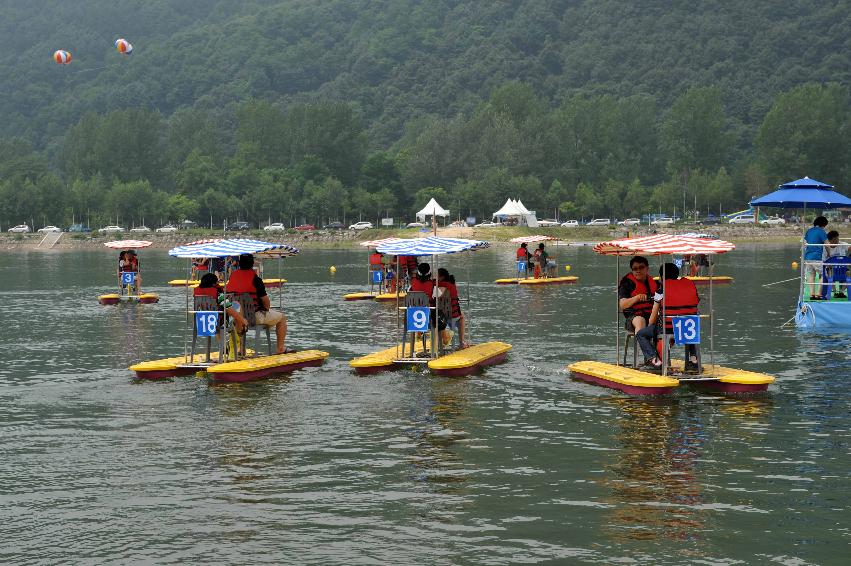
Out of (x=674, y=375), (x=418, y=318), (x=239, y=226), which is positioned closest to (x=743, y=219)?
(x=239, y=226)

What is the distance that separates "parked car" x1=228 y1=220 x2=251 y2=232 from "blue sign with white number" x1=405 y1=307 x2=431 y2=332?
13783cm

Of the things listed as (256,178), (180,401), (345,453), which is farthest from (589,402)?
(256,178)

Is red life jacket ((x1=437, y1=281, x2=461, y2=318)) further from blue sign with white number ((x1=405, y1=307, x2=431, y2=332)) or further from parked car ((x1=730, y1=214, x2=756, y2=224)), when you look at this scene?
parked car ((x1=730, y1=214, x2=756, y2=224))

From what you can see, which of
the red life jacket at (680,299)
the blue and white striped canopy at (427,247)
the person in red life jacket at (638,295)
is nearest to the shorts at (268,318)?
the blue and white striped canopy at (427,247)

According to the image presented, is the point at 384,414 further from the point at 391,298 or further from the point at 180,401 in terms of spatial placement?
the point at 391,298

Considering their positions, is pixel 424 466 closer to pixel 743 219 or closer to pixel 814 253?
pixel 814 253

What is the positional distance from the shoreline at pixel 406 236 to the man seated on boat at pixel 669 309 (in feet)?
326

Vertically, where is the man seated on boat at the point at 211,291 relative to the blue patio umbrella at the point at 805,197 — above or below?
below

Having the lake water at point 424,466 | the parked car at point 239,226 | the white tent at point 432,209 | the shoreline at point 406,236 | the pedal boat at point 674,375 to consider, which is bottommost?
the lake water at point 424,466

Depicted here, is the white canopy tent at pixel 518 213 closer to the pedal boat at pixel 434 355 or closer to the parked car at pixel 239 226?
the parked car at pixel 239 226

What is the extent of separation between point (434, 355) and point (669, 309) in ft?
21.0

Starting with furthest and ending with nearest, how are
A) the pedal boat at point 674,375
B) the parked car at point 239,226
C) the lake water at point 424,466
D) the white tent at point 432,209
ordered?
→ the parked car at point 239,226
the white tent at point 432,209
the pedal boat at point 674,375
the lake water at point 424,466

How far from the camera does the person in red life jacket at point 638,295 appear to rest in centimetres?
2380

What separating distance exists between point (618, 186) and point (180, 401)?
146 meters
